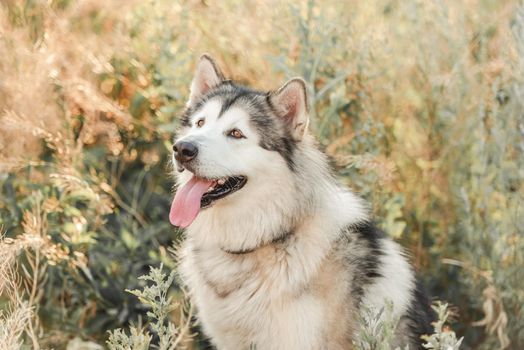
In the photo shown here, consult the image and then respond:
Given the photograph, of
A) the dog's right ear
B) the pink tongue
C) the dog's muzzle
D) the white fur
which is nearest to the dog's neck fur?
the white fur

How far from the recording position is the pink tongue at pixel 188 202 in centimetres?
327

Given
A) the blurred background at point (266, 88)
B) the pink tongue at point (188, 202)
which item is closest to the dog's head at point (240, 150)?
the pink tongue at point (188, 202)

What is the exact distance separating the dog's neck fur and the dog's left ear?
84 mm

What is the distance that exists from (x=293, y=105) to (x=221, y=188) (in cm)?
51

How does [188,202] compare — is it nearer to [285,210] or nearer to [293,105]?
[285,210]

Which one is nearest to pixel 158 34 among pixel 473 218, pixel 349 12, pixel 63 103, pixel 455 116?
pixel 63 103

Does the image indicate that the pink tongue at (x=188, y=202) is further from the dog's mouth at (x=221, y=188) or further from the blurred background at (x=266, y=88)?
the blurred background at (x=266, y=88)

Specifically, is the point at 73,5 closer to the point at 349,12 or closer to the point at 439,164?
the point at 349,12

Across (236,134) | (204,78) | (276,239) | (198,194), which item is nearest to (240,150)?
(236,134)

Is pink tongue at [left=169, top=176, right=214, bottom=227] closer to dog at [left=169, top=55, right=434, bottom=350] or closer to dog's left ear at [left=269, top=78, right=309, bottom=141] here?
dog at [left=169, top=55, right=434, bottom=350]

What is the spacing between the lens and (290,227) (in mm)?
3377

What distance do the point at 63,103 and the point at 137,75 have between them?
704mm

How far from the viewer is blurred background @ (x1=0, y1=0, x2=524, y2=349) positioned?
13.9 feet

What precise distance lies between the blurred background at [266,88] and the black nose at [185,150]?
0.95 m
